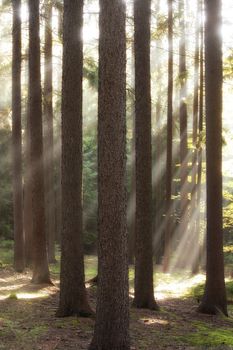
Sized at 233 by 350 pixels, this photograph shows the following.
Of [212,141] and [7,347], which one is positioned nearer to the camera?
[7,347]

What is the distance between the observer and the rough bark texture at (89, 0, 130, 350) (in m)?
7.36

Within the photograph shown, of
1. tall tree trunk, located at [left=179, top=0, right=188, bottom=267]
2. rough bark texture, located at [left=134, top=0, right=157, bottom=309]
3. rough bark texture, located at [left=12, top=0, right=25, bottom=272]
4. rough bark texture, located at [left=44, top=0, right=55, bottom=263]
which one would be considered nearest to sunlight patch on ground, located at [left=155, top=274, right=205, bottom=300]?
tall tree trunk, located at [left=179, top=0, right=188, bottom=267]

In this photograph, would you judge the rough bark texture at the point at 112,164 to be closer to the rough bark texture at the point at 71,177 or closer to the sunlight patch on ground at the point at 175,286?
the rough bark texture at the point at 71,177

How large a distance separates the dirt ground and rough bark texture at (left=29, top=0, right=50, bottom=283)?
3.99 ft

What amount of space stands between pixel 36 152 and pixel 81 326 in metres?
6.74

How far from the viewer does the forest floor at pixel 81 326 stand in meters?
8.70

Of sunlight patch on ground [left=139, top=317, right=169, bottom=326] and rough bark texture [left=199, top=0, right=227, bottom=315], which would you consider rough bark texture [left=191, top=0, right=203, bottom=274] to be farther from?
sunlight patch on ground [left=139, top=317, right=169, bottom=326]

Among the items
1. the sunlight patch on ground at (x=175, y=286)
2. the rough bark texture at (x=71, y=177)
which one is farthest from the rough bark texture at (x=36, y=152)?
the rough bark texture at (x=71, y=177)

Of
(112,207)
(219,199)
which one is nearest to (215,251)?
(219,199)

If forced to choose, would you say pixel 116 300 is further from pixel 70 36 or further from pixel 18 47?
pixel 18 47

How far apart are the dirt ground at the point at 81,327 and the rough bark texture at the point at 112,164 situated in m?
1.53

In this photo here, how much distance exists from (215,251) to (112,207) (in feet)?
19.4

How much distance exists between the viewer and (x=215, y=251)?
12.6 meters

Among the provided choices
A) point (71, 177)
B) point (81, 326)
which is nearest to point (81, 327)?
point (81, 326)
